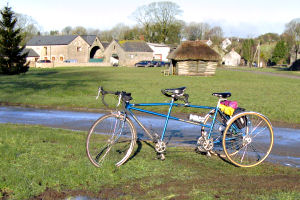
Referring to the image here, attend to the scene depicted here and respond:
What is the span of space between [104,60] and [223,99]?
3854 inches

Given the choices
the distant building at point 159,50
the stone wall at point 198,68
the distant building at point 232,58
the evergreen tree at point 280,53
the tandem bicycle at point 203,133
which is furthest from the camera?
the distant building at point 232,58

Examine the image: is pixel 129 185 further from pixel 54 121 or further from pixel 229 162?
pixel 54 121

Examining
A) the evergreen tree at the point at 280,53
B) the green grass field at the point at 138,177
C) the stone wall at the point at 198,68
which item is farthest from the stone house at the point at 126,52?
the green grass field at the point at 138,177

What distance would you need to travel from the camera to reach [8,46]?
5247 cm

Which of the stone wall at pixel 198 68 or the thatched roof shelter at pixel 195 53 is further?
the stone wall at pixel 198 68

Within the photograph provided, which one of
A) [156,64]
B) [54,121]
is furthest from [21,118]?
[156,64]

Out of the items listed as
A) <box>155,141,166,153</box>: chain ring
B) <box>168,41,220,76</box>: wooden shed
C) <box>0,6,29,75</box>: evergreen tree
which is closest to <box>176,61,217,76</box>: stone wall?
<box>168,41,220,76</box>: wooden shed

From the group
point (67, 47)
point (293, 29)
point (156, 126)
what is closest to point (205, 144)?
point (156, 126)

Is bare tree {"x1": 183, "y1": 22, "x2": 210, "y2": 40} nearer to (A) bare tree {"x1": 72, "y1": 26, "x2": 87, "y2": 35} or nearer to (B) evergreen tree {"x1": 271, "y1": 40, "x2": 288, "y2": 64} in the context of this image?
(B) evergreen tree {"x1": 271, "y1": 40, "x2": 288, "y2": 64}

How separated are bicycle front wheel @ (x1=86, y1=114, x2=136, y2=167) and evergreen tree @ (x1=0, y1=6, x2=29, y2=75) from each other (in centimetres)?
4845

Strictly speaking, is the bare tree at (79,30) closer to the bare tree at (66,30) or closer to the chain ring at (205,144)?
the bare tree at (66,30)

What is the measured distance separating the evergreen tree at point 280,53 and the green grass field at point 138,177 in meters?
101

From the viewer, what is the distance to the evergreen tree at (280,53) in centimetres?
10175

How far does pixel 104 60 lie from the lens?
339ft
